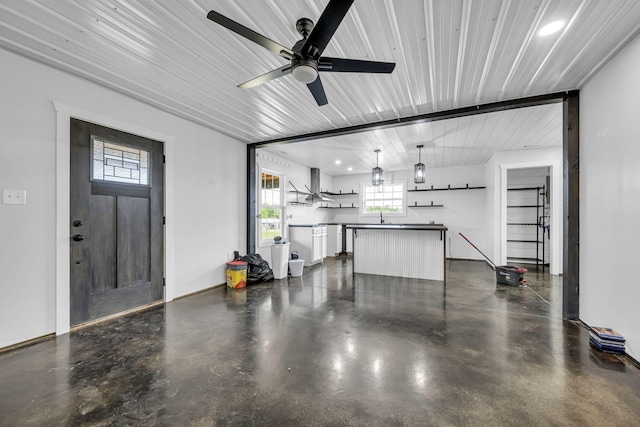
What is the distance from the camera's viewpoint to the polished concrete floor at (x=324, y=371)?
5.20ft

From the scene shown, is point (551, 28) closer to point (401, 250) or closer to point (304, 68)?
point (304, 68)

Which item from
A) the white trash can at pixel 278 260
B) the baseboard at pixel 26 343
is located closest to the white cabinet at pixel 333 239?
the white trash can at pixel 278 260

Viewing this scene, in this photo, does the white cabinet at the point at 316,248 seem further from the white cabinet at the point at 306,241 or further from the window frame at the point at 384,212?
the window frame at the point at 384,212

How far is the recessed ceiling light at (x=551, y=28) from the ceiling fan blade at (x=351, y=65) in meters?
1.27

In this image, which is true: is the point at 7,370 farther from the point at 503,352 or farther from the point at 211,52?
the point at 503,352

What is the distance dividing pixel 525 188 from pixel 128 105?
27.1 feet

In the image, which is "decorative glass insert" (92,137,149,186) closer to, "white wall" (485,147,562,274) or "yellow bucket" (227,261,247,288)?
"yellow bucket" (227,261,247,288)

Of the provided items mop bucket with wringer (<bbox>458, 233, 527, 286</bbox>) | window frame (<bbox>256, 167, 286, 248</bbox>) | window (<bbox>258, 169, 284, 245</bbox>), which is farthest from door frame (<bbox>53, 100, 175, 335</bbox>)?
mop bucket with wringer (<bbox>458, 233, 527, 286</bbox>)

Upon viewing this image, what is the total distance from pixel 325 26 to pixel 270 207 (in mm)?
4624

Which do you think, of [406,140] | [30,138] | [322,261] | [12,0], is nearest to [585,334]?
[406,140]

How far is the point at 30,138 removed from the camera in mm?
2477

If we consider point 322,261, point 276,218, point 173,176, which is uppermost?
point 173,176

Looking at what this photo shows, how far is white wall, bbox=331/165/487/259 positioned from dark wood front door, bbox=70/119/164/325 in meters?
6.57

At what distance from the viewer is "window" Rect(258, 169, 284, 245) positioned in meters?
5.66
